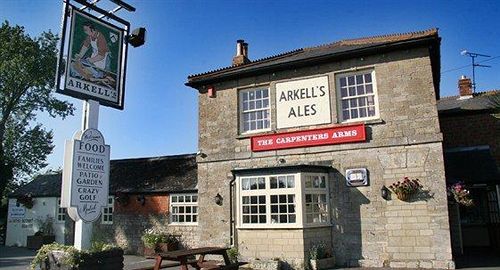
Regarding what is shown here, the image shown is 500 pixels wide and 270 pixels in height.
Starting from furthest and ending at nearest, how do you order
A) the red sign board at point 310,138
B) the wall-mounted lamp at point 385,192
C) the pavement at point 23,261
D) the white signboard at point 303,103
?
the pavement at point 23,261 < the white signboard at point 303,103 < the red sign board at point 310,138 < the wall-mounted lamp at point 385,192

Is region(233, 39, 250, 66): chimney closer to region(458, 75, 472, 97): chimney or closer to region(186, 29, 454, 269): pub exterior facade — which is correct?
region(186, 29, 454, 269): pub exterior facade

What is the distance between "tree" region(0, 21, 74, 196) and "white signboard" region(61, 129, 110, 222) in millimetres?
21066

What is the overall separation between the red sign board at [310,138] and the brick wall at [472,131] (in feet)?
20.3

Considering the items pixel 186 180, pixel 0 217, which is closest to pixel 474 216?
pixel 186 180

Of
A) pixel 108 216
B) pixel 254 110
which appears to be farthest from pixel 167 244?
pixel 254 110

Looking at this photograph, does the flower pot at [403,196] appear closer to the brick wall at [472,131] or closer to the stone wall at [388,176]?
A: the stone wall at [388,176]

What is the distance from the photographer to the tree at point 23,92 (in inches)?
1026

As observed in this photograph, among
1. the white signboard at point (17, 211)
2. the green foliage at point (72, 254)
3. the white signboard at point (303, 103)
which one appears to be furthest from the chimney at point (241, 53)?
the white signboard at point (17, 211)

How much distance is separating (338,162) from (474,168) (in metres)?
5.09

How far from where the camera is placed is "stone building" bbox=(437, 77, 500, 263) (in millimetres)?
13719

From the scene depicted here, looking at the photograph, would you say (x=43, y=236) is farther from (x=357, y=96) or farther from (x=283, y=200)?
(x=357, y=96)

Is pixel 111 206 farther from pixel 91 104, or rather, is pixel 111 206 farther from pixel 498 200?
pixel 498 200

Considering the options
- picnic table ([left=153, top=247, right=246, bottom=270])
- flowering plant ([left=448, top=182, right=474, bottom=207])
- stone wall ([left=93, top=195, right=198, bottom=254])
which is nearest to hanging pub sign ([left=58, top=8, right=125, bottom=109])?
picnic table ([left=153, top=247, right=246, bottom=270])

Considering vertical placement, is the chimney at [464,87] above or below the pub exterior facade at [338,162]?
above
